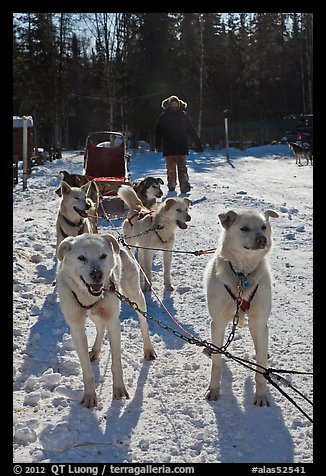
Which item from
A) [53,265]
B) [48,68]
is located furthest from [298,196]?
[48,68]

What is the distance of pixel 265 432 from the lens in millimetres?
2494

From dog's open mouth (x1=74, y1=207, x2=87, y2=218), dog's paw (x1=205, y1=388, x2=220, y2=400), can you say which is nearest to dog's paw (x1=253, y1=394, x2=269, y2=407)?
dog's paw (x1=205, y1=388, x2=220, y2=400)

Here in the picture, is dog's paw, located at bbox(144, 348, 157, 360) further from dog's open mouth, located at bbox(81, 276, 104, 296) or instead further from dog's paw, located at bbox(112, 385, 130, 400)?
dog's open mouth, located at bbox(81, 276, 104, 296)

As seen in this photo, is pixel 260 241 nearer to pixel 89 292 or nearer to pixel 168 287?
pixel 89 292

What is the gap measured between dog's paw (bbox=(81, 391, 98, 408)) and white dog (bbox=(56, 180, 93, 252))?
2484mm

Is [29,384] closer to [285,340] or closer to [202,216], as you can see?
[285,340]

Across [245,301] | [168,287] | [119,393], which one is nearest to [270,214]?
[245,301]

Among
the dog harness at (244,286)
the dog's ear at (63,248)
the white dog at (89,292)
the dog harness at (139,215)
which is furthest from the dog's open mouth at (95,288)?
the dog harness at (139,215)

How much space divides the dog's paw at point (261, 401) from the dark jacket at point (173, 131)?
7401 millimetres

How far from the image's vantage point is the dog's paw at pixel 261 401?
2.75 meters

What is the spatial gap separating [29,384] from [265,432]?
139 cm

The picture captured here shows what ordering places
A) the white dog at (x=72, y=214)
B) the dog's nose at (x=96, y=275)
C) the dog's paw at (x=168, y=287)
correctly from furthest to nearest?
1. the white dog at (x=72, y=214)
2. the dog's paw at (x=168, y=287)
3. the dog's nose at (x=96, y=275)

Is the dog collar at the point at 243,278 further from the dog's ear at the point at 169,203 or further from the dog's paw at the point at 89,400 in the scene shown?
the dog's ear at the point at 169,203

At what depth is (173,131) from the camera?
380 inches
